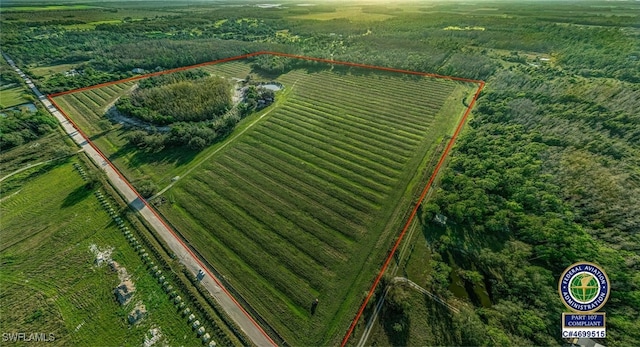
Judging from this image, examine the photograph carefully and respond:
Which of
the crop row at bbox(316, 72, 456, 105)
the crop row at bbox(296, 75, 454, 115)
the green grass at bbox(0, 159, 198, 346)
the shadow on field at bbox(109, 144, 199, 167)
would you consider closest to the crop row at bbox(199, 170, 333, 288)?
the shadow on field at bbox(109, 144, 199, 167)

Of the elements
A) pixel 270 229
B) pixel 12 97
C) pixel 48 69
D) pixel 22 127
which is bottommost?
pixel 12 97

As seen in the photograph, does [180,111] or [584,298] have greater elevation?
[584,298]

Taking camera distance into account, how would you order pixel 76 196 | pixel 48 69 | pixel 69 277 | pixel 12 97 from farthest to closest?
pixel 48 69 → pixel 12 97 → pixel 76 196 → pixel 69 277

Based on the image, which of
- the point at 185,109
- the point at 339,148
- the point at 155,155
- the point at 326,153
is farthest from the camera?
the point at 185,109

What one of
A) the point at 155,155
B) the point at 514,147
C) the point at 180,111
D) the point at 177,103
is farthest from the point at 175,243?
the point at 514,147

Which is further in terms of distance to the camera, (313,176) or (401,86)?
(401,86)

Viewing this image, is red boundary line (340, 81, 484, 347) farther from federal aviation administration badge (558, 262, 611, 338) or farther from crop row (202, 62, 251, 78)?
crop row (202, 62, 251, 78)

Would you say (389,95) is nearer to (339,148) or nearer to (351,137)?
(351,137)
